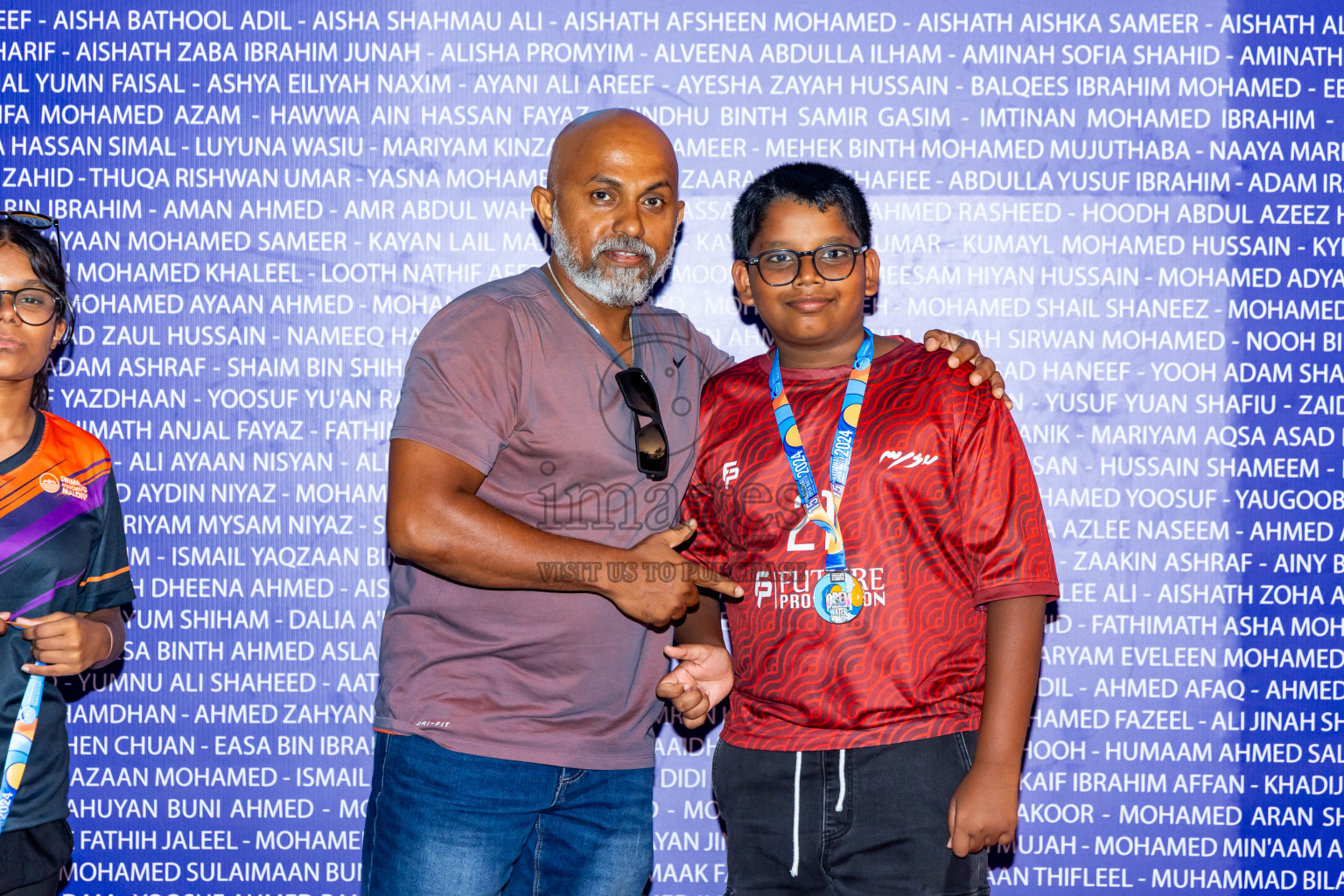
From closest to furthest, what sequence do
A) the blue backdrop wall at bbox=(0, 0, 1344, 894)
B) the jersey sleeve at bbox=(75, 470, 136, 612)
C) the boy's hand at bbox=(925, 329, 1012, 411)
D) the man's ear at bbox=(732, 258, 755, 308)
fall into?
1. the boy's hand at bbox=(925, 329, 1012, 411)
2. the man's ear at bbox=(732, 258, 755, 308)
3. the jersey sleeve at bbox=(75, 470, 136, 612)
4. the blue backdrop wall at bbox=(0, 0, 1344, 894)

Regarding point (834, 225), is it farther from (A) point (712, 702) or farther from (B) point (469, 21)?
(B) point (469, 21)

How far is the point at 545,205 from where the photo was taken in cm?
254

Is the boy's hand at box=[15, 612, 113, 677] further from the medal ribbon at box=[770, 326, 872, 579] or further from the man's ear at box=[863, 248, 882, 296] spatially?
the man's ear at box=[863, 248, 882, 296]

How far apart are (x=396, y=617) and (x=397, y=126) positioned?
1.70 meters

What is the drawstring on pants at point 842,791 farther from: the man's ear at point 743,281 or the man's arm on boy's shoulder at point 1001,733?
the man's ear at point 743,281

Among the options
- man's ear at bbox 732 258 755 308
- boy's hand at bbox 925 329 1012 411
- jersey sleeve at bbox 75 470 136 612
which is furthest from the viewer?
jersey sleeve at bbox 75 470 136 612

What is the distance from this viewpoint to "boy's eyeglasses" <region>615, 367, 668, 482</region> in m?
2.32

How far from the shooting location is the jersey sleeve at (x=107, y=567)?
2.54 m

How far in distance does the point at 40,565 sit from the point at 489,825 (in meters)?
1.23

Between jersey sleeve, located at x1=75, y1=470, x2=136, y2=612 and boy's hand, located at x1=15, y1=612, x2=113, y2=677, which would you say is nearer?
boy's hand, located at x1=15, y1=612, x2=113, y2=677

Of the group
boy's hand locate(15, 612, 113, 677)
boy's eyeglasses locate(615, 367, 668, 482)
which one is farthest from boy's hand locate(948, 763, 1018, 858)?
boy's hand locate(15, 612, 113, 677)

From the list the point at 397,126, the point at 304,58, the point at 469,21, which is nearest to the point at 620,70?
the point at 469,21

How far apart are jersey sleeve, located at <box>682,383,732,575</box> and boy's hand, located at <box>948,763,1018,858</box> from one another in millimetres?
749

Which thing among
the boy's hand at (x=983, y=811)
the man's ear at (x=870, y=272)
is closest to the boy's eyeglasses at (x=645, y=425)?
the man's ear at (x=870, y=272)
